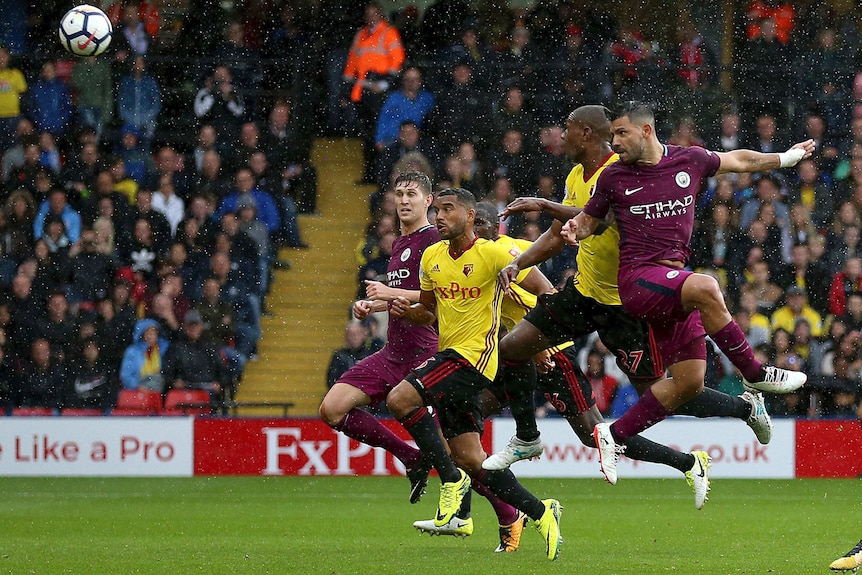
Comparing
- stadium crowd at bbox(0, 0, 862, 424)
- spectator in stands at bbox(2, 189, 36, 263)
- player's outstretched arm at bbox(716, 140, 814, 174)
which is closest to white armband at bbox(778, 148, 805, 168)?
player's outstretched arm at bbox(716, 140, 814, 174)

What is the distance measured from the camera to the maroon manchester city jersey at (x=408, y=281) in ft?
33.4

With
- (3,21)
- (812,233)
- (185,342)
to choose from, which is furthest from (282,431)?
(3,21)

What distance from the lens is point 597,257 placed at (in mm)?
9125

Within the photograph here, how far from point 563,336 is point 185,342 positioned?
799 centimetres

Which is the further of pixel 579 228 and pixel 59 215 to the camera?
pixel 59 215

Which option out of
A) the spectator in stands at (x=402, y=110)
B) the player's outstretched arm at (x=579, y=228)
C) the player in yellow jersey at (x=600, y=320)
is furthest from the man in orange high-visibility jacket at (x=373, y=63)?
the player's outstretched arm at (x=579, y=228)

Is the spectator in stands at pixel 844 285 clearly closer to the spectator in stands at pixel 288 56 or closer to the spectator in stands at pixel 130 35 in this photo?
the spectator in stands at pixel 288 56

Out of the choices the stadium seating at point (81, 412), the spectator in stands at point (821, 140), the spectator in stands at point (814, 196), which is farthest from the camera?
the spectator in stands at point (821, 140)

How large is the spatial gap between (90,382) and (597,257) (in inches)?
348

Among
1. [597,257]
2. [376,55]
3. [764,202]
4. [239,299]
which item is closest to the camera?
[597,257]

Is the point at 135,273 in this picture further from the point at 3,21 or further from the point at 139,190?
the point at 3,21

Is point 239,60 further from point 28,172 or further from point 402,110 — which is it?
point 28,172

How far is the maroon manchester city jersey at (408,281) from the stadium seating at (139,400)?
6.27m

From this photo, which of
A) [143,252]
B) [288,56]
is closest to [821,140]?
[288,56]
